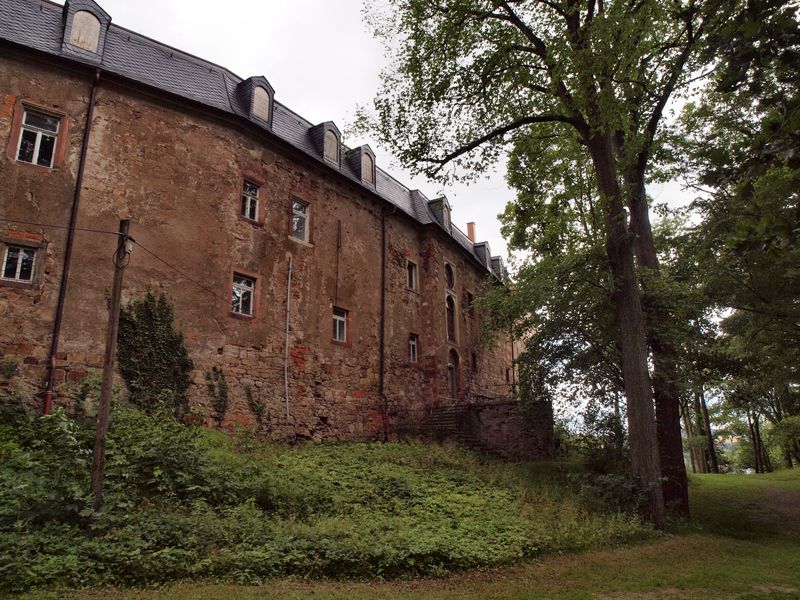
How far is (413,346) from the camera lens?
20781 millimetres

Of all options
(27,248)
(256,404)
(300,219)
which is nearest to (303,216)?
(300,219)

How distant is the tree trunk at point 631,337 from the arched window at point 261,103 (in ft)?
30.7

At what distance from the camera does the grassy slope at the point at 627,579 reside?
6.18 meters

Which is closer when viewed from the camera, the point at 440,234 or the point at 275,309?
the point at 275,309

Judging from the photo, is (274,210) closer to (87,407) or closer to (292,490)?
(87,407)

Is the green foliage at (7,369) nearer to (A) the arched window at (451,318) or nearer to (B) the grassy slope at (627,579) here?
(B) the grassy slope at (627,579)

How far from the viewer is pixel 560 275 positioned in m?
12.6

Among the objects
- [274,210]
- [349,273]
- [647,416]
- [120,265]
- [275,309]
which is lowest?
[647,416]

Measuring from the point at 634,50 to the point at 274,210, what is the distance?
1000 cm

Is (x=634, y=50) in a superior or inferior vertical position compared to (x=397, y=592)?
superior

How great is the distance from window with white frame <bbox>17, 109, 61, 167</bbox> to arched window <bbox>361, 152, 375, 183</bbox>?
970 cm

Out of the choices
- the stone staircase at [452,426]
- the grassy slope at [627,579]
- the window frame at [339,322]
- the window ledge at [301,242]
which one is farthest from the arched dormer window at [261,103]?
the grassy slope at [627,579]

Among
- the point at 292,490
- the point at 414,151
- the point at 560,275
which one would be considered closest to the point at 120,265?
the point at 292,490

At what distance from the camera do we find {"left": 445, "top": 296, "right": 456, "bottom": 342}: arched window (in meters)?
23.1
